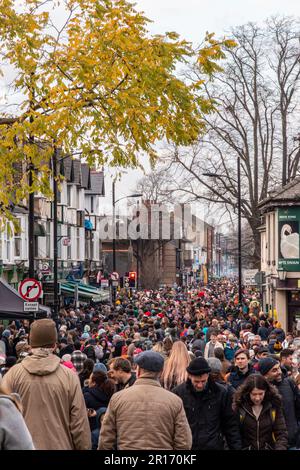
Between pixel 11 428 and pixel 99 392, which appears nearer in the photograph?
pixel 11 428

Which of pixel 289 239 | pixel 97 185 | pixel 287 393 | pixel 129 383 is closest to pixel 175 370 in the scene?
pixel 129 383

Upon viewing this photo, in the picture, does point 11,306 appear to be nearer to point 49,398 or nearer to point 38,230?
Result: point 49,398

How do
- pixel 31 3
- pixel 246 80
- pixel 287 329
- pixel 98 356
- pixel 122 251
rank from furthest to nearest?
pixel 122 251 < pixel 246 80 < pixel 287 329 < pixel 98 356 < pixel 31 3

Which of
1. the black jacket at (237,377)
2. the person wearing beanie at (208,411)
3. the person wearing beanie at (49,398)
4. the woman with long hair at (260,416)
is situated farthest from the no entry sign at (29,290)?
the person wearing beanie at (49,398)

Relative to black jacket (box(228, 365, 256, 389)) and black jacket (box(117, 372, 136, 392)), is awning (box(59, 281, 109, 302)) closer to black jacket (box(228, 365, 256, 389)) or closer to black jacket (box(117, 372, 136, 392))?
black jacket (box(228, 365, 256, 389))

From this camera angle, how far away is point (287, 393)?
417 inches

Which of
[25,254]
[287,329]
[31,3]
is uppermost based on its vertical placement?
[31,3]

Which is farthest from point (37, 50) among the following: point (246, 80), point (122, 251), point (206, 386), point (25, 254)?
point (122, 251)

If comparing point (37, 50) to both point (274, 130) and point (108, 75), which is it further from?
point (274, 130)

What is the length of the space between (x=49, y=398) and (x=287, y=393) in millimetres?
3808

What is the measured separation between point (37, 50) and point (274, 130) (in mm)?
36880

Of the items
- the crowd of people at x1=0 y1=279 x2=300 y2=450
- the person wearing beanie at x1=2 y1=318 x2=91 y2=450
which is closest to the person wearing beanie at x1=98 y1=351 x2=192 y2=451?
the crowd of people at x1=0 y1=279 x2=300 y2=450

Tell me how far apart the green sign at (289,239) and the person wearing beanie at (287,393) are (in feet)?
99.4
